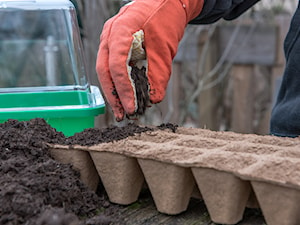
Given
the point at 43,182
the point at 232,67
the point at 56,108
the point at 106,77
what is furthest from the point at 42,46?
the point at 232,67

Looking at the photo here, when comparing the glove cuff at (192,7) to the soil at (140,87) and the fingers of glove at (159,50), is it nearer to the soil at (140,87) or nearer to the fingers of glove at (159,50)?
the fingers of glove at (159,50)

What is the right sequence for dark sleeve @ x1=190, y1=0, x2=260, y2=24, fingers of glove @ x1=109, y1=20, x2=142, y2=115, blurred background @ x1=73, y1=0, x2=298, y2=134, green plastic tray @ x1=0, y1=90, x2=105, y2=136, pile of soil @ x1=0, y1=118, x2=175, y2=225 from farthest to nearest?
1. blurred background @ x1=73, y1=0, x2=298, y2=134
2. dark sleeve @ x1=190, y1=0, x2=260, y2=24
3. green plastic tray @ x1=0, y1=90, x2=105, y2=136
4. fingers of glove @ x1=109, y1=20, x2=142, y2=115
5. pile of soil @ x1=0, y1=118, x2=175, y2=225

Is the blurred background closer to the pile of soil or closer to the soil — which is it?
the soil

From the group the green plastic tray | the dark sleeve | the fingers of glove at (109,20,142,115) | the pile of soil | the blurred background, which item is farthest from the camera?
the blurred background

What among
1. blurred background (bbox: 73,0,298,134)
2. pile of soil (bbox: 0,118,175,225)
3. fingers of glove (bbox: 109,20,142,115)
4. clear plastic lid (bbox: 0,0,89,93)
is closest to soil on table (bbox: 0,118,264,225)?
pile of soil (bbox: 0,118,175,225)

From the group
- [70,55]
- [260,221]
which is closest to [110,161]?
[260,221]

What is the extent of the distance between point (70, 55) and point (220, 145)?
2.99 ft

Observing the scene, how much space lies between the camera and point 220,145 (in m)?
1.18

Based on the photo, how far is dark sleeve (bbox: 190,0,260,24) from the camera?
182 cm

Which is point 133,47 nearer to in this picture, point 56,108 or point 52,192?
point 56,108

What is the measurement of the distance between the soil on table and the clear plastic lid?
53 centimetres

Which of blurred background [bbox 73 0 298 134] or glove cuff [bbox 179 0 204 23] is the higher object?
glove cuff [bbox 179 0 204 23]

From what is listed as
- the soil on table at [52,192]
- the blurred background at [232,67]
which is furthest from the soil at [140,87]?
the blurred background at [232,67]

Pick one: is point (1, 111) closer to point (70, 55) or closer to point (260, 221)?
point (70, 55)
